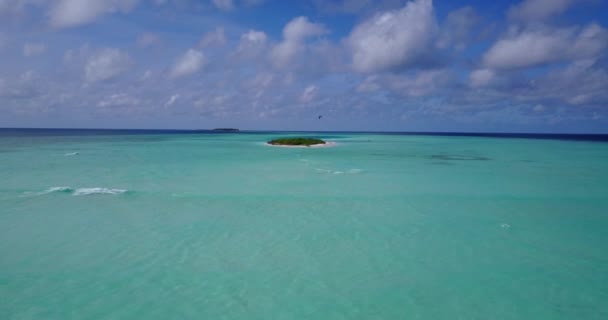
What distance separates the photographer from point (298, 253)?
33.8 ft

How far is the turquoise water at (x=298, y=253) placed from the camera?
295 inches

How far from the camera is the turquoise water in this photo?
7.48 meters

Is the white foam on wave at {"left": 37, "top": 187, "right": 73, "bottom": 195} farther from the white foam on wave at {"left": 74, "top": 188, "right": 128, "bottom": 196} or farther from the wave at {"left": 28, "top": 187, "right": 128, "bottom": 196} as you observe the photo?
the white foam on wave at {"left": 74, "top": 188, "right": 128, "bottom": 196}

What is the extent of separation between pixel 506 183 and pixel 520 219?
9.86m

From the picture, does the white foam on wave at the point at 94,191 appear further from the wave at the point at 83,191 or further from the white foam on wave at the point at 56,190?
the white foam on wave at the point at 56,190

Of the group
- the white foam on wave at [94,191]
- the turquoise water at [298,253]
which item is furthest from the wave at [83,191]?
the turquoise water at [298,253]

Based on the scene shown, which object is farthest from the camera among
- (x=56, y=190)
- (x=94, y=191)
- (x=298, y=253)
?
(x=56, y=190)

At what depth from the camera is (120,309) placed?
7203mm

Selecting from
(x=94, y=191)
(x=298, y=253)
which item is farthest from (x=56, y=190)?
(x=298, y=253)

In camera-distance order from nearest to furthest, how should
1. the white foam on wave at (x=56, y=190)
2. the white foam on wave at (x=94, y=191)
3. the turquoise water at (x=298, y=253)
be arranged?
the turquoise water at (x=298, y=253)
the white foam on wave at (x=94, y=191)
the white foam on wave at (x=56, y=190)

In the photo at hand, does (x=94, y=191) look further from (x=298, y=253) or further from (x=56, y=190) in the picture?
(x=298, y=253)

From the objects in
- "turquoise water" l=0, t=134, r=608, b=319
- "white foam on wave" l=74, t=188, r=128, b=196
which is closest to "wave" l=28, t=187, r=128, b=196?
"white foam on wave" l=74, t=188, r=128, b=196

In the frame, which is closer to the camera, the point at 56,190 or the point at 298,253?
the point at 298,253

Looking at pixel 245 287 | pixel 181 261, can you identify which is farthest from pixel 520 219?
pixel 181 261
